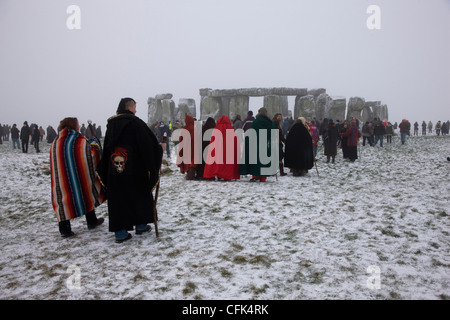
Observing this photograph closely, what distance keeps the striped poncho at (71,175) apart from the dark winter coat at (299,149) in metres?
6.23

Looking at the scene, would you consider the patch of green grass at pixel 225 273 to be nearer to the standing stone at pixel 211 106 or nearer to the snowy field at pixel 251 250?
the snowy field at pixel 251 250

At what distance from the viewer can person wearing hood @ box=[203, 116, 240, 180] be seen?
8.37 metres

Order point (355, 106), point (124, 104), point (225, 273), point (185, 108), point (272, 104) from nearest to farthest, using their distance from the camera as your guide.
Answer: point (225, 273) < point (124, 104) < point (355, 106) < point (272, 104) < point (185, 108)

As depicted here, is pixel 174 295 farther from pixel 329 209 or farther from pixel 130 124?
pixel 329 209

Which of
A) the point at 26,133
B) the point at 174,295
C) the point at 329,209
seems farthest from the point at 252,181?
the point at 26,133

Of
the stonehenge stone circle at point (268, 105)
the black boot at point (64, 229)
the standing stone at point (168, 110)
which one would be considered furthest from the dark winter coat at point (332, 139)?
the standing stone at point (168, 110)

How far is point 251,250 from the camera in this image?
3889 millimetres

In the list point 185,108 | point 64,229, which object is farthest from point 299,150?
point 185,108

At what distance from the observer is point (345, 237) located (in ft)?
14.0

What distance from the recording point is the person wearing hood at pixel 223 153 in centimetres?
837

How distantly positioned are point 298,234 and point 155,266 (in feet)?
6.67

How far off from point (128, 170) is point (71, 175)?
98 centimetres

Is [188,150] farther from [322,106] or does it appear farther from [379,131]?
[322,106]

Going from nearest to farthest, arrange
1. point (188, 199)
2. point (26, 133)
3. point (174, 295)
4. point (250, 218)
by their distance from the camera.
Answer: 1. point (174, 295)
2. point (250, 218)
3. point (188, 199)
4. point (26, 133)
